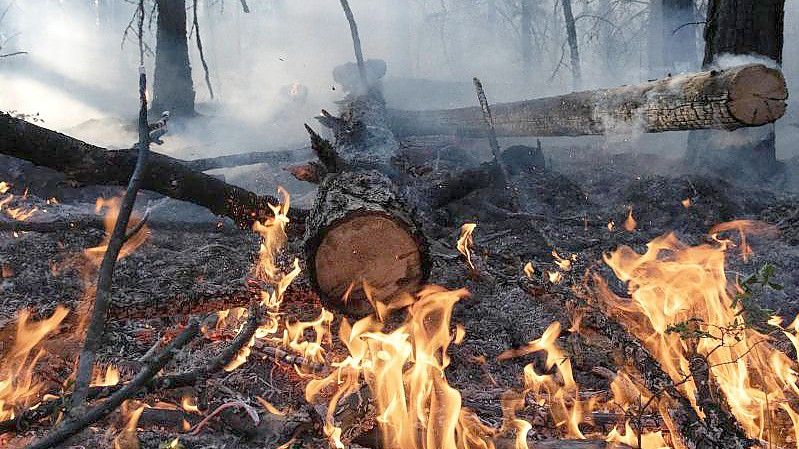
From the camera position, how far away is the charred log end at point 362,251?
3.46 meters

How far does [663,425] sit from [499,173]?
4957mm

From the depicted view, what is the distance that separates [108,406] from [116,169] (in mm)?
2856

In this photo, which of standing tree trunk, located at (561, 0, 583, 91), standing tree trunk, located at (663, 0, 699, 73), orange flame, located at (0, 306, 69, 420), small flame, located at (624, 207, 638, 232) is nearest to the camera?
orange flame, located at (0, 306, 69, 420)

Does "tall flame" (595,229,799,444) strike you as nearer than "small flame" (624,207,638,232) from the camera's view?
Yes

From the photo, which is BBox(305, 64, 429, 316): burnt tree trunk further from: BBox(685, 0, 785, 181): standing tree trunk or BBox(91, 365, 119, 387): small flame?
BBox(685, 0, 785, 181): standing tree trunk

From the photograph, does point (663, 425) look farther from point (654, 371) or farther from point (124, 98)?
point (124, 98)

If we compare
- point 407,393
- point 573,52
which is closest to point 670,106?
point 407,393

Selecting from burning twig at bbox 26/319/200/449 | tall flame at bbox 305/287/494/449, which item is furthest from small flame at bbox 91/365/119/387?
tall flame at bbox 305/287/494/449

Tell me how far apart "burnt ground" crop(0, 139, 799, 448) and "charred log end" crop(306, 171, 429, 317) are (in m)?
0.33

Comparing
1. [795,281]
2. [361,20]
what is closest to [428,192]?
[795,281]

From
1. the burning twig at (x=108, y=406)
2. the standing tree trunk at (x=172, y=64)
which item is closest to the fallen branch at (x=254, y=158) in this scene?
the standing tree trunk at (x=172, y=64)

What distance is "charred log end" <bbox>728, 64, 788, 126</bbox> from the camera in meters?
3.63

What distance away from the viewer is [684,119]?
433 cm

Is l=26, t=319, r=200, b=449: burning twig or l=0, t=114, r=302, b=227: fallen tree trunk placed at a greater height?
l=0, t=114, r=302, b=227: fallen tree trunk
